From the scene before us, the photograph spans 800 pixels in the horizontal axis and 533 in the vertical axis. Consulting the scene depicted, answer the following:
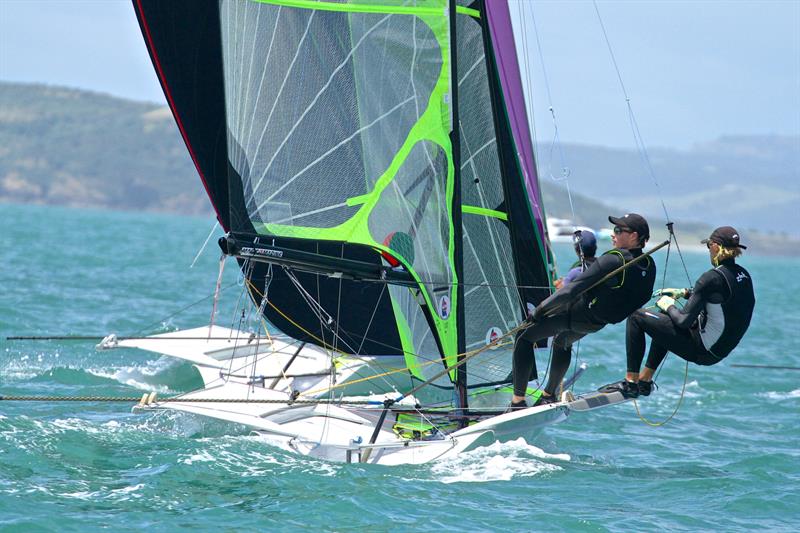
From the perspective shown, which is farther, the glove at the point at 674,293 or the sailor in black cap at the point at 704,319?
the glove at the point at 674,293

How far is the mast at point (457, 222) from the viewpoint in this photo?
29.7ft

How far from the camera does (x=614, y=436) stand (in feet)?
36.0

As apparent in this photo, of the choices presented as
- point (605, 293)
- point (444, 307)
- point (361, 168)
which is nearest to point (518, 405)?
point (444, 307)

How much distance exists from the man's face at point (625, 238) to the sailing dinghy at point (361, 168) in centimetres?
107

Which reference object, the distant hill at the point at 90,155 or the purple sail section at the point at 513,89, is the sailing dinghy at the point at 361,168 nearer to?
the purple sail section at the point at 513,89

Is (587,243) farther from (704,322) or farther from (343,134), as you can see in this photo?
(343,134)

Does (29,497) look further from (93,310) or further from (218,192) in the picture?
(93,310)

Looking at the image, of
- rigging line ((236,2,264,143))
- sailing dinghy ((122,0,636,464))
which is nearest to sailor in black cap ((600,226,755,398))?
sailing dinghy ((122,0,636,464))

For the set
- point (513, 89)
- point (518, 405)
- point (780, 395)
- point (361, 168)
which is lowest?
point (780, 395)

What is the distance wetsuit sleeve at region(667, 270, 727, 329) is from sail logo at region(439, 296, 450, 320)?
1942mm

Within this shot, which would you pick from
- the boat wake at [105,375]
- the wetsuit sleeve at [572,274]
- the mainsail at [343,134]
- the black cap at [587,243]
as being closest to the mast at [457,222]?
the mainsail at [343,134]

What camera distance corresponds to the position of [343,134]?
9297 mm

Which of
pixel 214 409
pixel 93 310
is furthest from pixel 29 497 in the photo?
pixel 93 310

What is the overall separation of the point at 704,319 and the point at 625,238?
0.87 metres
